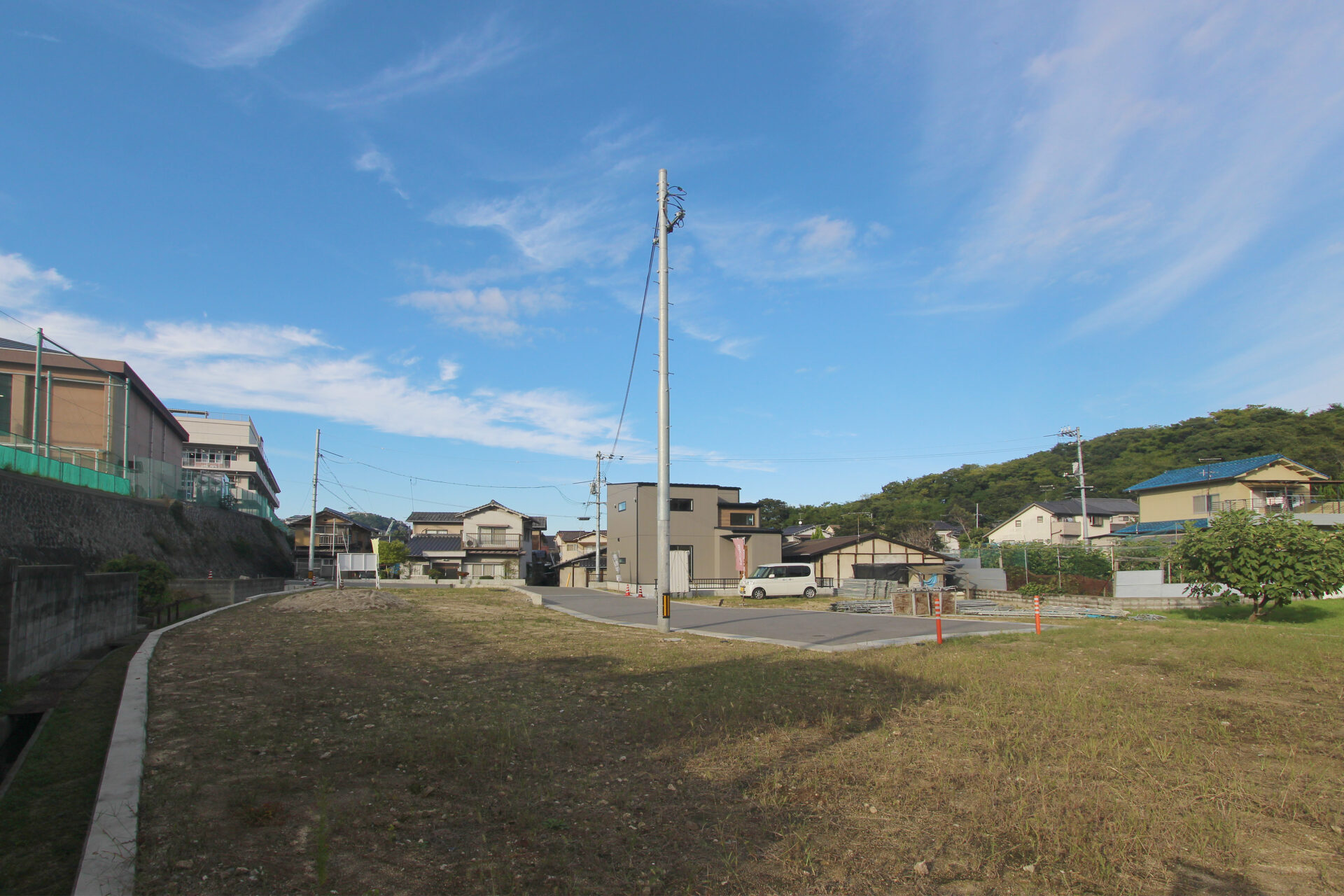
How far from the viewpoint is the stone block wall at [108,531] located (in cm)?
1712

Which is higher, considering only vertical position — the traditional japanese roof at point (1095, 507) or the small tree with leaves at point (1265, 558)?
the traditional japanese roof at point (1095, 507)

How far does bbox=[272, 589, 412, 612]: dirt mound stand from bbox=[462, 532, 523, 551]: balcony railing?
33.9 m

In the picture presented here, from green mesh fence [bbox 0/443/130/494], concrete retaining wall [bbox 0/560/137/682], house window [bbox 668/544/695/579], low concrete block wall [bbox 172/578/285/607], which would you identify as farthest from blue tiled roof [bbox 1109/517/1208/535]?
green mesh fence [bbox 0/443/130/494]

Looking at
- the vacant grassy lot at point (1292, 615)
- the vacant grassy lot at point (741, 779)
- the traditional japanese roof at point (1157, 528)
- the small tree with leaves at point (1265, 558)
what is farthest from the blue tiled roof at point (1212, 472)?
the vacant grassy lot at point (741, 779)

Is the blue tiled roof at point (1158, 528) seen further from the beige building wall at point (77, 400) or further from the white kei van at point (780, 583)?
the beige building wall at point (77, 400)

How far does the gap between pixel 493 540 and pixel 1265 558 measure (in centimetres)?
5298

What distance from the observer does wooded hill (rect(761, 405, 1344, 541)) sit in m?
58.9

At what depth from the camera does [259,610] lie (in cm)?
2017

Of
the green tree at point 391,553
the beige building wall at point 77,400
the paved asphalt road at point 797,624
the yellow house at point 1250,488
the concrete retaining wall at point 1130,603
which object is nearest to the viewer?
the paved asphalt road at point 797,624

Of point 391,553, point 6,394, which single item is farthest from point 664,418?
point 391,553

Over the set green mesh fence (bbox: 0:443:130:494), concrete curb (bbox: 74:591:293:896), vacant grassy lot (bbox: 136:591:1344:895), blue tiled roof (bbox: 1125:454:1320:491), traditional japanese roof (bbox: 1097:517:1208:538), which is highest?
blue tiled roof (bbox: 1125:454:1320:491)

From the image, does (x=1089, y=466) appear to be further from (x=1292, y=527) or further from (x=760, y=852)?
(x=760, y=852)

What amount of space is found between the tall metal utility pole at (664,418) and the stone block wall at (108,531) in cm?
1048

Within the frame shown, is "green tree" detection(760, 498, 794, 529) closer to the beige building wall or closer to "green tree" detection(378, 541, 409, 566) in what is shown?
"green tree" detection(378, 541, 409, 566)
